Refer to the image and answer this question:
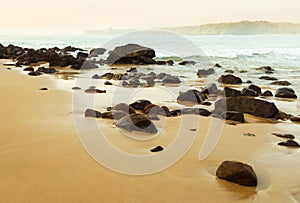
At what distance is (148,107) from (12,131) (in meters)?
2.75

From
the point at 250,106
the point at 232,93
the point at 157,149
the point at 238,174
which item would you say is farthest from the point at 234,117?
the point at 238,174

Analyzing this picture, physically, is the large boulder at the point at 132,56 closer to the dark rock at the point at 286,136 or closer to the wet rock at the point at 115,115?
the wet rock at the point at 115,115

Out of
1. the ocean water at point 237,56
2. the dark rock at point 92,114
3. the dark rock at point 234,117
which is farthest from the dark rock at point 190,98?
the ocean water at point 237,56

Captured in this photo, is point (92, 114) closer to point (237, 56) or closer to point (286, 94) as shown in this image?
point (286, 94)

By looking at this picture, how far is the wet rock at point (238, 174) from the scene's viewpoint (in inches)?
139

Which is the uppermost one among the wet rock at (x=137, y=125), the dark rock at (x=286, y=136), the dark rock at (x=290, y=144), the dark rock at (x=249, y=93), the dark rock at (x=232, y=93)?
the wet rock at (x=137, y=125)

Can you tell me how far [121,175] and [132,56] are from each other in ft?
62.6

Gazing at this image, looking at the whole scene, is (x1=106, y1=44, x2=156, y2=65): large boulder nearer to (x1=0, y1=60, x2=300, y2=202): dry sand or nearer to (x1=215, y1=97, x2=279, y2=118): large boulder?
(x1=215, y1=97, x2=279, y2=118): large boulder

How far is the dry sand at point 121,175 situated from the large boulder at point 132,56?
635 inches

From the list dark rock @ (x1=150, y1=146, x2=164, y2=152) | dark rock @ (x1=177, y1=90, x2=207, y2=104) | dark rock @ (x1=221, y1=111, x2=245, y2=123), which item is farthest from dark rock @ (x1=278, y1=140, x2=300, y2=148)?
dark rock @ (x1=177, y1=90, x2=207, y2=104)

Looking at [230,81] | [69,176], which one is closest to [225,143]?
[69,176]

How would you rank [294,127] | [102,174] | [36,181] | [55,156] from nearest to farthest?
[36,181] < [102,174] < [55,156] < [294,127]

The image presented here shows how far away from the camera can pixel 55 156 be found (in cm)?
414

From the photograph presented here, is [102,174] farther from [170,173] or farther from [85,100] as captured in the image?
[85,100]
